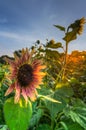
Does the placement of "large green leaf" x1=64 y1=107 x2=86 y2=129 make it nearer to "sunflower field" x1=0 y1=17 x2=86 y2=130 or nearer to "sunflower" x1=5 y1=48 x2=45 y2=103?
"sunflower field" x1=0 y1=17 x2=86 y2=130

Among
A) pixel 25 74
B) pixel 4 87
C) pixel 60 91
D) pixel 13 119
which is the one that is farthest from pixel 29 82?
pixel 4 87

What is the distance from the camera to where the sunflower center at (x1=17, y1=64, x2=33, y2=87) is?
1388 millimetres

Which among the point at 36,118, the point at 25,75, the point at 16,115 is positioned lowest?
the point at 36,118

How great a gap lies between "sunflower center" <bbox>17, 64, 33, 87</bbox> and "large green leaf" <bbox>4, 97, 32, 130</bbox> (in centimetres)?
13

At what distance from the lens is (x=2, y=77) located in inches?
54.6

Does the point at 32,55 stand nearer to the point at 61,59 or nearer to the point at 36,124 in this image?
the point at 36,124

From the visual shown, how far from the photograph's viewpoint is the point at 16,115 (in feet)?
4.13

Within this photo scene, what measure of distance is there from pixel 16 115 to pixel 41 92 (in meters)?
0.54

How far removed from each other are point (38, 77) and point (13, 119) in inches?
10.7

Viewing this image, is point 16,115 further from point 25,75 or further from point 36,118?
point 36,118

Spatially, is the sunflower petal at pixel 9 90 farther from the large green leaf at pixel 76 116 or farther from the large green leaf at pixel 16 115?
the large green leaf at pixel 76 116

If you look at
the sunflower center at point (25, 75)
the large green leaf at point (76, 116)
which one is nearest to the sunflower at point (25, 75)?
the sunflower center at point (25, 75)

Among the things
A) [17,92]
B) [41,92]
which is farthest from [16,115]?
[41,92]

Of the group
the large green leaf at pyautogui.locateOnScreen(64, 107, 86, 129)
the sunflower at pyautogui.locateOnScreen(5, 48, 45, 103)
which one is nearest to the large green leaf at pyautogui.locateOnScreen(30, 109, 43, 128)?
the large green leaf at pyautogui.locateOnScreen(64, 107, 86, 129)
